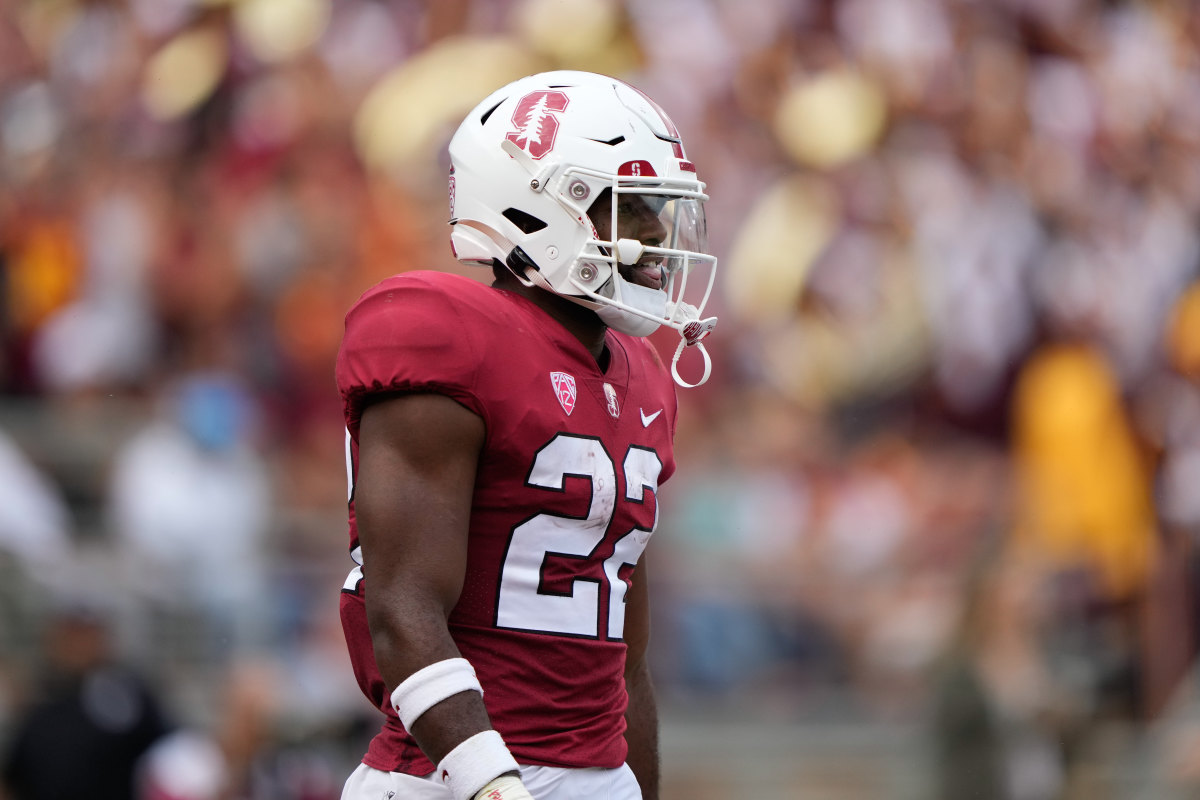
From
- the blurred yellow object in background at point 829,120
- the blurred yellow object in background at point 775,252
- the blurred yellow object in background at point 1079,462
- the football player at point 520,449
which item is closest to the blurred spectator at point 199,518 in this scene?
the blurred yellow object in background at point 775,252

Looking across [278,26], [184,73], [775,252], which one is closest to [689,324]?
[775,252]

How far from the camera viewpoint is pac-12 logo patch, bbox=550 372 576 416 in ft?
9.19

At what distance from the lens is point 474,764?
98.9 inches

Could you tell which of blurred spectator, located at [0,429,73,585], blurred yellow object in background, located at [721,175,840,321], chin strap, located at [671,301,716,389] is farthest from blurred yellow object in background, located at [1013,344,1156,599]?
chin strap, located at [671,301,716,389]

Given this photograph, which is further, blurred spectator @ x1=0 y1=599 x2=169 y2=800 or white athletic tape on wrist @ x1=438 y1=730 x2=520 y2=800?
blurred spectator @ x1=0 y1=599 x2=169 y2=800

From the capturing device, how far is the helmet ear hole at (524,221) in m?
2.93

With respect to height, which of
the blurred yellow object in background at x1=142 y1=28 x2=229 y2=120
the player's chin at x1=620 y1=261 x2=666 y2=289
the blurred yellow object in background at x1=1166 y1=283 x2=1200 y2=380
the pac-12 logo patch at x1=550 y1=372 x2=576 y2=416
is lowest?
the blurred yellow object in background at x1=1166 y1=283 x2=1200 y2=380

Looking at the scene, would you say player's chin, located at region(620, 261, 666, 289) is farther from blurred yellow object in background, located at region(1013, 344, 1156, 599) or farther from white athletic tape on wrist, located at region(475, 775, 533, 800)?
blurred yellow object in background, located at region(1013, 344, 1156, 599)

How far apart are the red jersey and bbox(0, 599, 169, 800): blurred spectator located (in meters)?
4.04

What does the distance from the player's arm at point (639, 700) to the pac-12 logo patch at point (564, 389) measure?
1.79ft

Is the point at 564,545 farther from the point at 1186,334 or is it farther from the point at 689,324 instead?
the point at 1186,334

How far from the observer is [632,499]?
9.52ft

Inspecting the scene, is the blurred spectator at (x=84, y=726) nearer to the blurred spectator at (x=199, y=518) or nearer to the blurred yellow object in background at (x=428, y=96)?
the blurred spectator at (x=199, y=518)

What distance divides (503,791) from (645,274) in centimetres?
93
